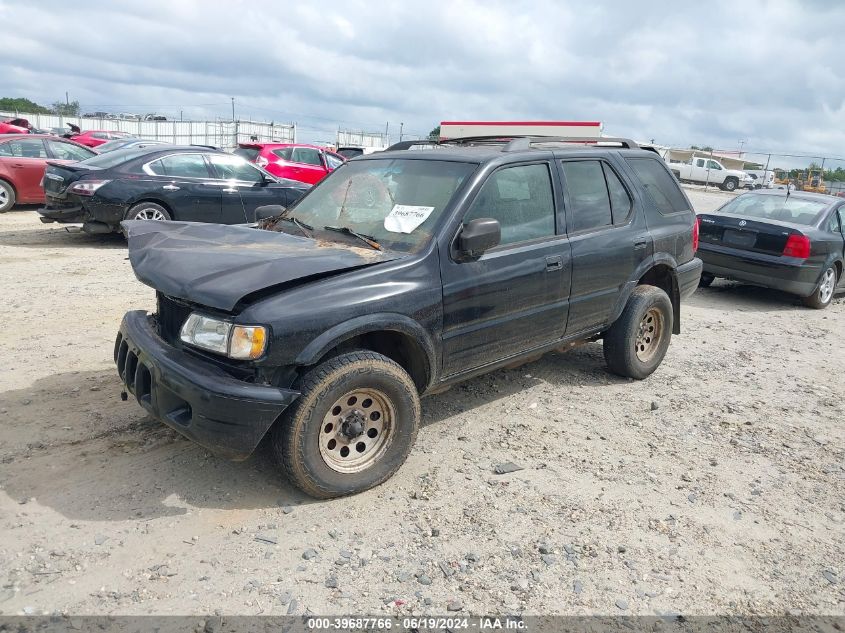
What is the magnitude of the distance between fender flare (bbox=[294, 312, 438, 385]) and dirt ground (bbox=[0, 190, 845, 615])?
0.74 metres

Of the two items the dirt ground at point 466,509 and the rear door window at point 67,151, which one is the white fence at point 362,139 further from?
the dirt ground at point 466,509

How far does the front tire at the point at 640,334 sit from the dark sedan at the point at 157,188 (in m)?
5.79

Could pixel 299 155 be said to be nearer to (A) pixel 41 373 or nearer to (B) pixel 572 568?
(A) pixel 41 373

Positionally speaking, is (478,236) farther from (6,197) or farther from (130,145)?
(130,145)

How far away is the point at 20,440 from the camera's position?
3.87 meters

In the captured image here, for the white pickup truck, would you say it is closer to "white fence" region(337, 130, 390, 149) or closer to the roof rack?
"white fence" region(337, 130, 390, 149)

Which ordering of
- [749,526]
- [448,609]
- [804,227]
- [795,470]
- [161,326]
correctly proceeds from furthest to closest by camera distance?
[804,227], [795,470], [161,326], [749,526], [448,609]

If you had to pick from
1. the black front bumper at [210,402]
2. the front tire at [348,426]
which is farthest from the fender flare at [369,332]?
the black front bumper at [210,402]

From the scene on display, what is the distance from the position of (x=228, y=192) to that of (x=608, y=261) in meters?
6.92

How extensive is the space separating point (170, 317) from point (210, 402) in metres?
0.76

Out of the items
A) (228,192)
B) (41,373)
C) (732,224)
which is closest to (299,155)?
(228,192)

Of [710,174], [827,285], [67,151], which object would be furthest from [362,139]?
[827,285]

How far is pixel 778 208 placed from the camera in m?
9.30

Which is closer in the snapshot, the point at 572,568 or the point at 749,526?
the point at 572,568
